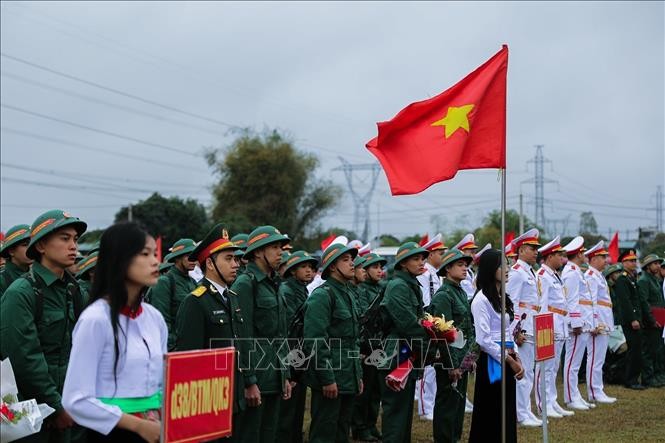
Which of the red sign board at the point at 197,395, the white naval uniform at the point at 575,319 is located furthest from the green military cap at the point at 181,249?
the white naval uniform at the point at 575,319

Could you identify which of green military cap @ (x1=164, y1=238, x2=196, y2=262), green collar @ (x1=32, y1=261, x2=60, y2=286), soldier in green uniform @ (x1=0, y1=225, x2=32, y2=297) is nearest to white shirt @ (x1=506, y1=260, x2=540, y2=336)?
green military cap @ (x1=164, y1=238, x2=196, y2=262)

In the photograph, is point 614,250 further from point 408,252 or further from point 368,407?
point 408,252

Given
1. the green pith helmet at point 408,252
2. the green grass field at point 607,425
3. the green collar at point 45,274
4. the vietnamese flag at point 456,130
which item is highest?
the vietnamese flag at point 456,130

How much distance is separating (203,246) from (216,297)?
0.47m

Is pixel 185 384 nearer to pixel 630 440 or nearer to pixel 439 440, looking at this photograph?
pixel 439 440

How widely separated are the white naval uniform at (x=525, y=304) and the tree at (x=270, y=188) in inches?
1570

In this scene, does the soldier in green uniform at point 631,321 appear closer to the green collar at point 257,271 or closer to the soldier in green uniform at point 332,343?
the soldier in green uniform at point 332,343

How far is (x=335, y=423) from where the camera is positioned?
314 inches

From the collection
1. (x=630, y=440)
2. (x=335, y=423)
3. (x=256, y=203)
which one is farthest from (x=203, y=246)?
(x=256, y=203)

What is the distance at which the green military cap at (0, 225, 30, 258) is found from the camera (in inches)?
287

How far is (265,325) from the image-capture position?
24.1 ft

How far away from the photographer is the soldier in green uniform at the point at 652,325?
51.2 ft

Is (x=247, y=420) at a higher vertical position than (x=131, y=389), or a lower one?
lower

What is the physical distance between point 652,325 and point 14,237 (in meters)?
12.1
